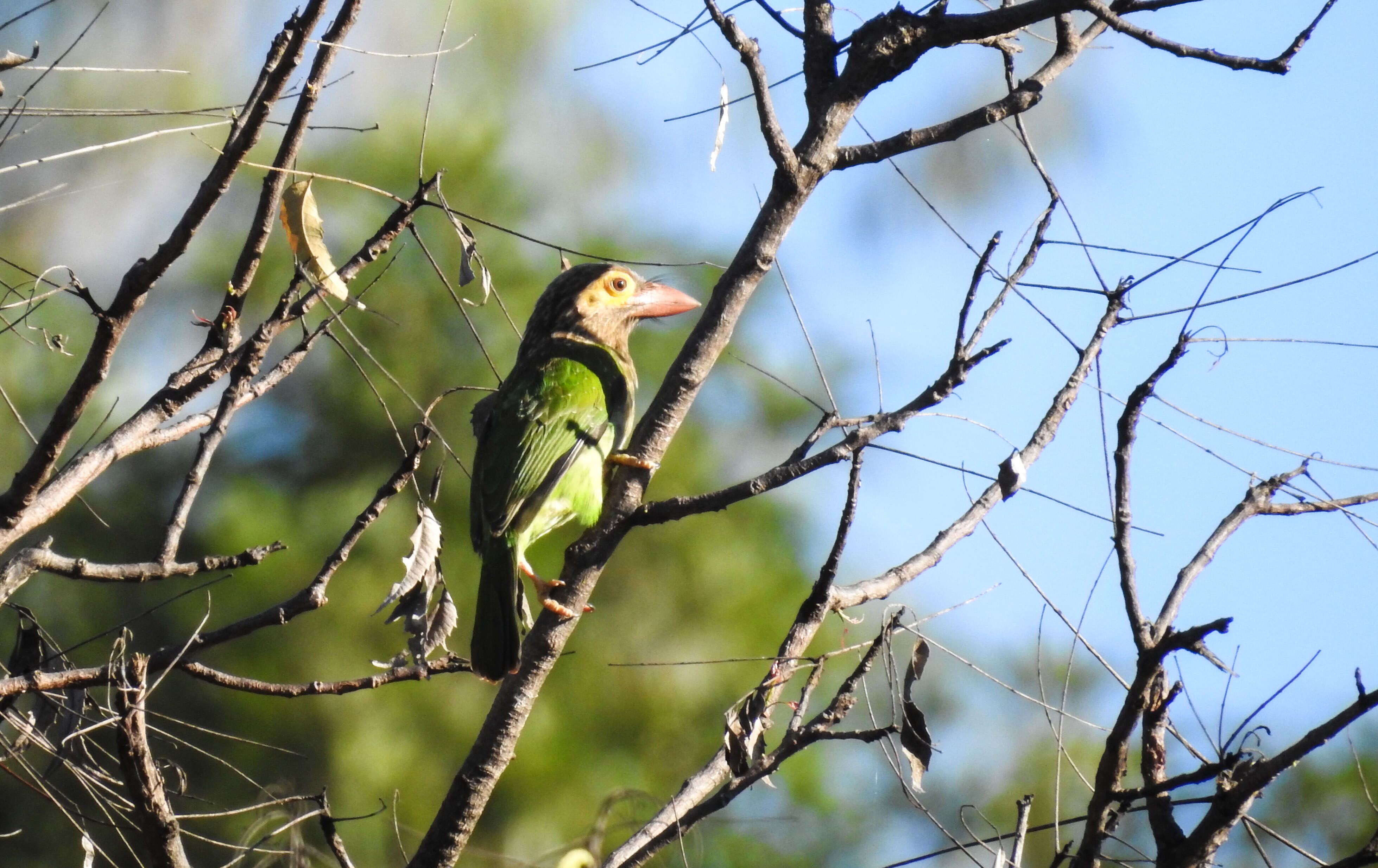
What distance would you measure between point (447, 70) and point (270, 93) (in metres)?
12.9

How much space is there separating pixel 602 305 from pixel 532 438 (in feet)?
2.95

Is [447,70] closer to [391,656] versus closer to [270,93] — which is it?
[391,656]

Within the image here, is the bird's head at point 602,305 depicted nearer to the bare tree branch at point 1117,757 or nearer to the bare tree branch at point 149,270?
the bare tree branch at point 149,270

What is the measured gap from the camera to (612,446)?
4.37 meters

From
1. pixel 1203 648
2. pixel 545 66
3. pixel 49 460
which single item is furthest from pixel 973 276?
pixel 545 66

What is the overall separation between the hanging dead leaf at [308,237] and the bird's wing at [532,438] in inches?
48.0

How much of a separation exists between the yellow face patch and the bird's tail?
1.22 meters

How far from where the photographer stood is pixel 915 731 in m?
2.58

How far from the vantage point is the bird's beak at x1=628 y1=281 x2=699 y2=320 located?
490 centimetres

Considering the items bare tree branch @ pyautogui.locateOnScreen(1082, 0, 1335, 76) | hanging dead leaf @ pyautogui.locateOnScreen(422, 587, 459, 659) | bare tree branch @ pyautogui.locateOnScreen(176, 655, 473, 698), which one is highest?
bare tree branch @ pyautogui.locateOnScreen(1082, 0, 1335, 76)

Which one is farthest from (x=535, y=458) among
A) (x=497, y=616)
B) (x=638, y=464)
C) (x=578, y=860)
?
(x=578, y=860)

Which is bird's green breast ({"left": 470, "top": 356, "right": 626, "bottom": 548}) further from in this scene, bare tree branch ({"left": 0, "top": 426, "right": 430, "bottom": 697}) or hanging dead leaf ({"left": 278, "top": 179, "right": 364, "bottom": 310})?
bare tree branch ({"left": 0, "top": 426, "right": 430, "bottom": 697})

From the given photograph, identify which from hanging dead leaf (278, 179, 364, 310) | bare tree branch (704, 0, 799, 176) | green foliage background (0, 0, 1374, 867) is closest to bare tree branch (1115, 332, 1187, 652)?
bare tree branch (704, 0, 799, 176)

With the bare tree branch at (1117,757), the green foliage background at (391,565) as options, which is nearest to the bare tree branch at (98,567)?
the bare tree branch at (1117,757)
